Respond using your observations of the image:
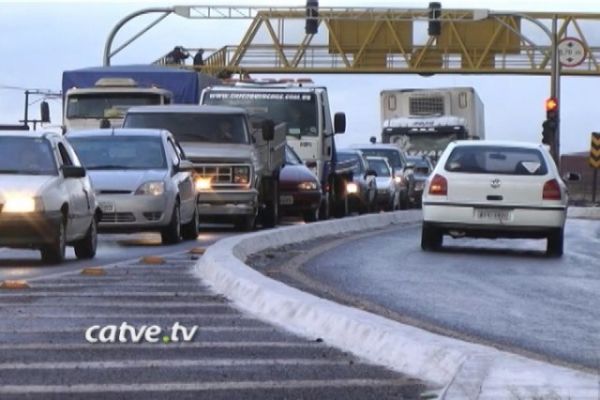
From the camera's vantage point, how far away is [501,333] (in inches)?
474

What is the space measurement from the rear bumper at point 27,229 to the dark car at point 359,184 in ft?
70.9

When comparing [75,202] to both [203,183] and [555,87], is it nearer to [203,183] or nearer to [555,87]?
[203,183]

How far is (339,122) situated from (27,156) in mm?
17404

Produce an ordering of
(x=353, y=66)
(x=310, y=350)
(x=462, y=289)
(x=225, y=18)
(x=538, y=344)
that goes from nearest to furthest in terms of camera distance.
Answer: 1. (x=310, y=350)
2. (x=538, y=344)
3. (x=462, y=289)
4. (x=225, y=18)
5. (x=353, y=66)

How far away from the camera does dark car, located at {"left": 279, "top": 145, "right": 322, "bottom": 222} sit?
106ft

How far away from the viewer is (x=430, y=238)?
23.3 m

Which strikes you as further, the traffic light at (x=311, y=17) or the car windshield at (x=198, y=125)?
the traffic light at (x=311, y=17)

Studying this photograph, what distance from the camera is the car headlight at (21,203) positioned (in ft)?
59.1

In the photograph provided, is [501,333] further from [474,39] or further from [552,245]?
[474,39]

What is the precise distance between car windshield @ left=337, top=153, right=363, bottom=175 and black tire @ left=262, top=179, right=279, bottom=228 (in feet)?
33.4

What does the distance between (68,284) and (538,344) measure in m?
4.82

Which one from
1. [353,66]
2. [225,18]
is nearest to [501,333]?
[225,18]

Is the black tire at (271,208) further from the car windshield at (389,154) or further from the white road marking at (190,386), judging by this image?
the white road marking at (190,386)

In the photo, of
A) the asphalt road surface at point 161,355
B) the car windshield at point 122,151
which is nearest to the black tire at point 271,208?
the car windshield at point 122,151
